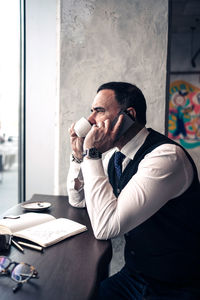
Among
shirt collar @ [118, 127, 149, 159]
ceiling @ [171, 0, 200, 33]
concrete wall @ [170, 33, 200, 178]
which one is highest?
ceiling @ [171, 0, 200, 33]

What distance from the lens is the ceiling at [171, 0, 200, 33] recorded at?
3238mm

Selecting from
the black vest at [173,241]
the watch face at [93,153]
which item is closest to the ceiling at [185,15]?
the watch face at [93,153]

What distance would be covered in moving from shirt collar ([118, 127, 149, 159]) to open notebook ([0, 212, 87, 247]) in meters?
0.38

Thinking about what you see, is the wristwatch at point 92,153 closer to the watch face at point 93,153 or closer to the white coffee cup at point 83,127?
the watch face at point 93,153

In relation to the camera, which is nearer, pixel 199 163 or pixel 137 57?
pixel 137 57

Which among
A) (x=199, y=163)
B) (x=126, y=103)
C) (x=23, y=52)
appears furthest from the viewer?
(x=199, y=163)

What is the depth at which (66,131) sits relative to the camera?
184 centimetres

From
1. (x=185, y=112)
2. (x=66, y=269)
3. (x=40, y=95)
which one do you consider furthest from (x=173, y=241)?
(x=185, y=112)

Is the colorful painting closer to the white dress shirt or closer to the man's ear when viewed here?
the man's ear

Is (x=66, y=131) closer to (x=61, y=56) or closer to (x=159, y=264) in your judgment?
(x=61, y=56)

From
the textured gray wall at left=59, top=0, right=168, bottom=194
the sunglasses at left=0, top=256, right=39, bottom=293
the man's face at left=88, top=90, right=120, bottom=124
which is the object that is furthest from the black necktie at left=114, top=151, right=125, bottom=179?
the sunglasses at left=0, top=256, right=39, bottom=293

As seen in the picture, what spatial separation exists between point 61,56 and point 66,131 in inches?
19.7

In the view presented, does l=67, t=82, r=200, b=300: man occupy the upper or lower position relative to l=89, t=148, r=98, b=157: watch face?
lower

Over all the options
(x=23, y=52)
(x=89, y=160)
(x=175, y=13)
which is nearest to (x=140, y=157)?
(x=89, y=160)
